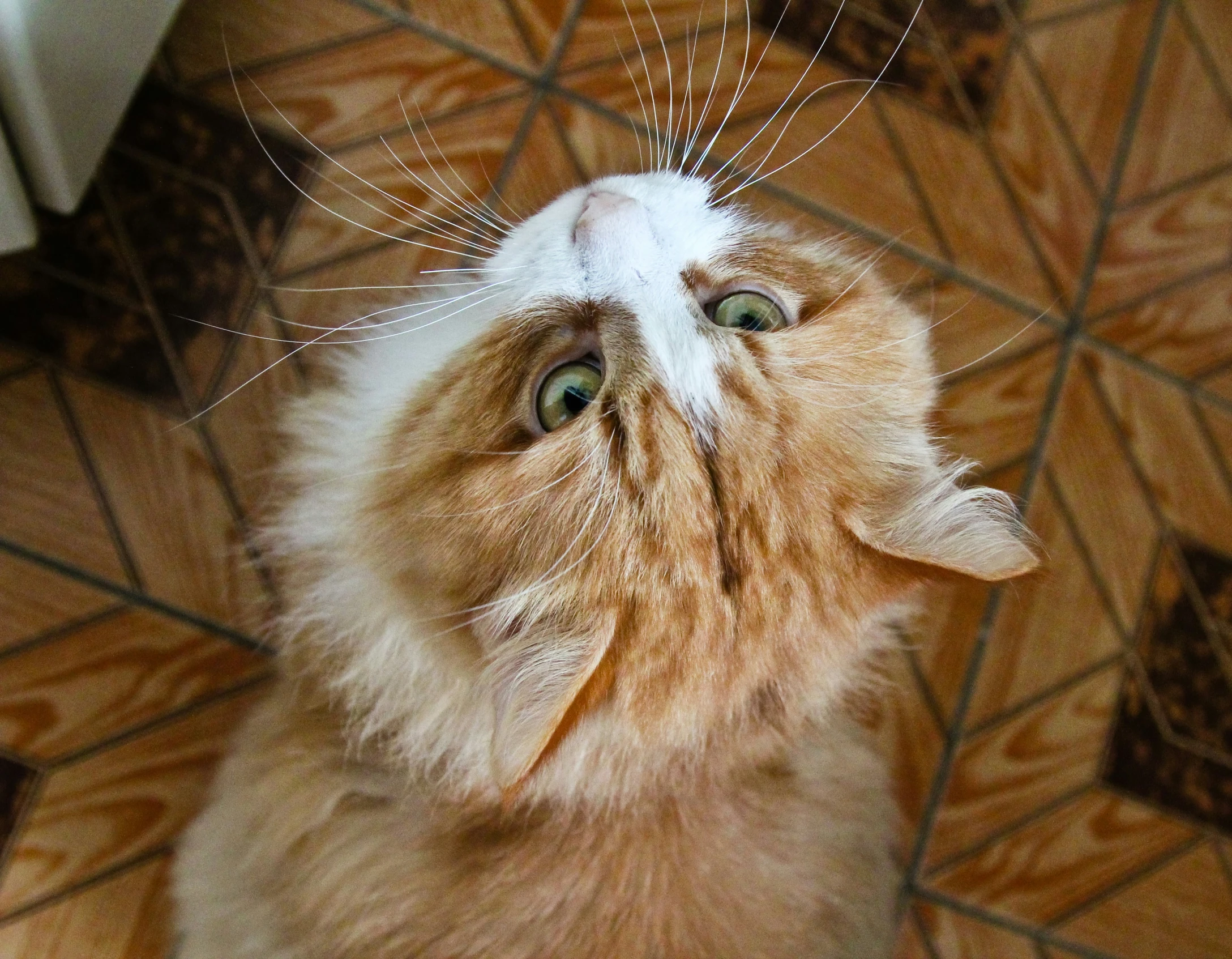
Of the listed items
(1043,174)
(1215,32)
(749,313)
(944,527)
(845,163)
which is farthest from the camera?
(1215,32)

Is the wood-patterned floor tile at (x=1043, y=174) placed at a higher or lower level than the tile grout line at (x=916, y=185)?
higher

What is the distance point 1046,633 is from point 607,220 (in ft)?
4.11

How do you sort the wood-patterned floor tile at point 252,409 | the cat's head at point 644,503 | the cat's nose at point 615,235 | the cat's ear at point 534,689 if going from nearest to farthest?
the cat's ear at point 534,689
the cat's head at point 644,503
the cat's nose at point 615,235
the wood-patterned floor tile at point 252,409

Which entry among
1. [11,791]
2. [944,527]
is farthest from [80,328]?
[944,527]

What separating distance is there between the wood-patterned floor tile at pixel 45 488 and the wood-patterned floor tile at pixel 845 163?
1.20 m

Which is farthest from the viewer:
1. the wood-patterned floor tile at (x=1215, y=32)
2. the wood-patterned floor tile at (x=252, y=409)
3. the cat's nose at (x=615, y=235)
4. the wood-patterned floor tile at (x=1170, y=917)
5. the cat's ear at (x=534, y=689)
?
the wood-patterned floor tile at (x=1215, y=32)

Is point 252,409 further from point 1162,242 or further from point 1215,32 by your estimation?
point 1215,32

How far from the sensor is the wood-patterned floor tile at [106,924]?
126 centimetres

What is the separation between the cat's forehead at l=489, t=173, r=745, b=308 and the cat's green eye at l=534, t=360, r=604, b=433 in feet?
0.23

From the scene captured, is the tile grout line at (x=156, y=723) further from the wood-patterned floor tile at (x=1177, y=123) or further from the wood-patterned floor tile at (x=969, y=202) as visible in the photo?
the wood-patterned floor tile at (x=1177, y=123)

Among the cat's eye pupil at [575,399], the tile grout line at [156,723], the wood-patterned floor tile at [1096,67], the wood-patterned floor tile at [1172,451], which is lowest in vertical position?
the tile grout line at [156,723]

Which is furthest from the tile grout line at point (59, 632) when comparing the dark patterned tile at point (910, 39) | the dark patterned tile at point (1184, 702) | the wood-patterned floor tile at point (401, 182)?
the dark patterned tile at point (1184, 702)

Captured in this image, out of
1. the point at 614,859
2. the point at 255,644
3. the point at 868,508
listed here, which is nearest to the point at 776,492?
the point at 868,508

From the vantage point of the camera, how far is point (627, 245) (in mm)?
824
